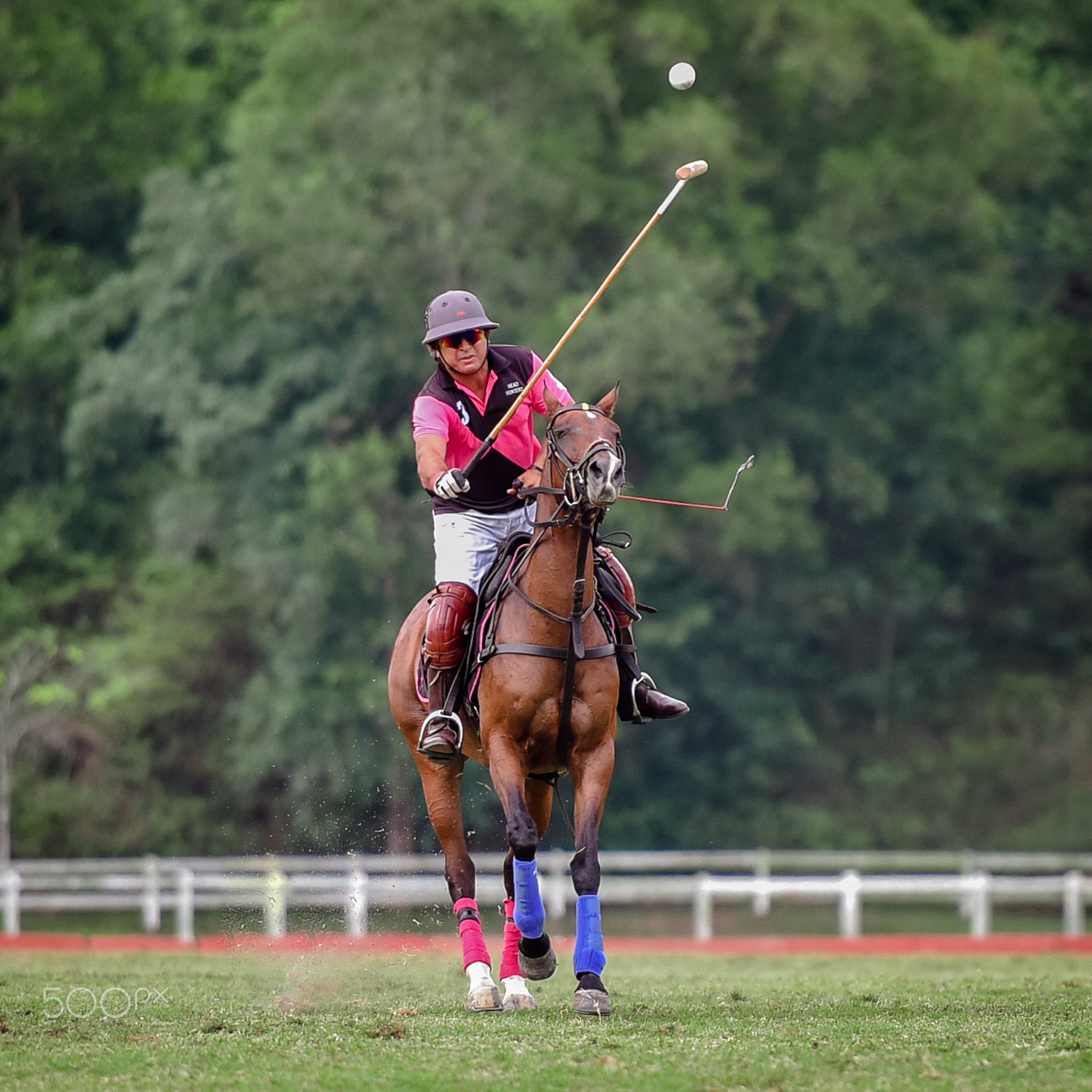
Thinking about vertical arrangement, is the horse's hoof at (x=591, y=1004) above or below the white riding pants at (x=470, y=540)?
below

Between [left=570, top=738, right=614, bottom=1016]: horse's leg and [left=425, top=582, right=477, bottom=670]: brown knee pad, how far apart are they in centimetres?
105

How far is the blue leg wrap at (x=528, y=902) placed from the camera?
1015 cm

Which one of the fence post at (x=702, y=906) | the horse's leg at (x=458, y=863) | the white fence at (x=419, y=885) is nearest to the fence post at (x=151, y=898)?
the white fence at (x=419, y=885)

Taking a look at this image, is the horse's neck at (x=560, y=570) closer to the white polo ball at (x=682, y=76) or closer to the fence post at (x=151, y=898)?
the white polo ball at (x=682, y=76)

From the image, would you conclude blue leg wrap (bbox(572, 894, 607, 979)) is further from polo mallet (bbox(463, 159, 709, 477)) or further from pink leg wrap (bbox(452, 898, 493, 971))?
polo mallet (bbox(463, 159, 709, 477))

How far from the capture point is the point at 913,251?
3456 centimetres

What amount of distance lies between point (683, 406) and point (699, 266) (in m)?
2.30

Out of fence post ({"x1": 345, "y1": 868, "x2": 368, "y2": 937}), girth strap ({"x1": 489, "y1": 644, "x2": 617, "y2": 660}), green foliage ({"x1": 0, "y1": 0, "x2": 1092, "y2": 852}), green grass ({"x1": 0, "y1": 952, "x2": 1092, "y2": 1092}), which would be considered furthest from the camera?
green foliage ({"x1": 0, "y1": 0, "x2": 1092, "y2": 852})

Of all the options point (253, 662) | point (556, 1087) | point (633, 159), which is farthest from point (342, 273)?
point (556, 1087)

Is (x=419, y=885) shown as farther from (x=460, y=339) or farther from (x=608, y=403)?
(x=608, y=403)

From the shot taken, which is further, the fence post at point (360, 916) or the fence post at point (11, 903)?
the fence post at point (11, 903)

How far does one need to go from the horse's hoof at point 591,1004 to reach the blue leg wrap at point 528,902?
901mm

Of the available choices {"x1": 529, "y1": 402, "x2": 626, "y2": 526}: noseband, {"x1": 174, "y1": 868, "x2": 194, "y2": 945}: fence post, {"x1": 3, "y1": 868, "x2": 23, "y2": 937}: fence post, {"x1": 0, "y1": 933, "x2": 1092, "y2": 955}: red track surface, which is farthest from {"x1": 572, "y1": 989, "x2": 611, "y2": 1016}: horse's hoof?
{"x1": 3, "y1": 868, "x2": 23, "y2": 937}: fence post

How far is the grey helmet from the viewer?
10.4 metres
